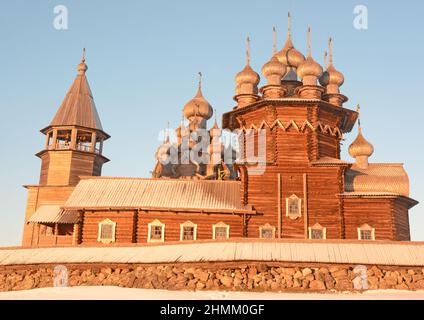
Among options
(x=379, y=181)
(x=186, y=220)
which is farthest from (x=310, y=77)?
(x=186, y=220)

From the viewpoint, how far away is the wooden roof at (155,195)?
24234mm

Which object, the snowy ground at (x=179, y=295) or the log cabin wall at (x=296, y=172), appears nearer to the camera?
the snowy ground at (x=179, y=295)

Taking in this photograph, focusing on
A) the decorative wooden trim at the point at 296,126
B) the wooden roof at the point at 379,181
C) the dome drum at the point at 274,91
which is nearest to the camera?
the wooden roof at the point at 379,181

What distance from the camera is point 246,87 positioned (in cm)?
2831

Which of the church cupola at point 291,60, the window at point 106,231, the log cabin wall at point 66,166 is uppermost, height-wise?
the church cupola at point 291,60

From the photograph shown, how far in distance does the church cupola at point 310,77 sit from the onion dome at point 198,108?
56.5ft

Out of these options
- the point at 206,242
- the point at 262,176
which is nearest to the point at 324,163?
the point at 262,176

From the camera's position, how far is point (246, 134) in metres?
26.5

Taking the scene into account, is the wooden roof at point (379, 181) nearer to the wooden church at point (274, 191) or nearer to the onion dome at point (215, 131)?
the wooden church at point (274, 191)

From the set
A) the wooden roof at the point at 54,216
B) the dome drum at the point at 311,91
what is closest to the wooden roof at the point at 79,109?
the wooden roof at the point at 54,216

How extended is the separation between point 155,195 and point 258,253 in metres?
9.02

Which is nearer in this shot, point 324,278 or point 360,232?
point 324,278
